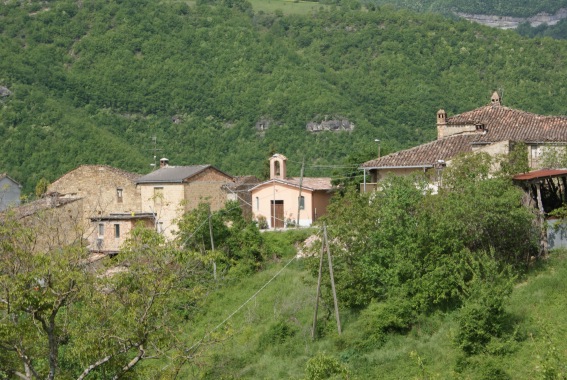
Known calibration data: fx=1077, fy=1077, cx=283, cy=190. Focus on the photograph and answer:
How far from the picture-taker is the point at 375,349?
3128cm

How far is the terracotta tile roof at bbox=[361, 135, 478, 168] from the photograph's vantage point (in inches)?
1598

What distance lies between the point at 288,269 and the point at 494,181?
1085 cm

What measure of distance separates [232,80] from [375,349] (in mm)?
59280

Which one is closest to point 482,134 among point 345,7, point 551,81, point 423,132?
point 423,132

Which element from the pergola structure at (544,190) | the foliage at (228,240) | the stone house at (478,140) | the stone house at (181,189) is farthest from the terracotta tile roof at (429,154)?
the stone house at (181,189)

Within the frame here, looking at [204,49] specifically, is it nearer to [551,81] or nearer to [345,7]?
[345,7]

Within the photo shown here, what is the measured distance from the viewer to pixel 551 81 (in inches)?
3172

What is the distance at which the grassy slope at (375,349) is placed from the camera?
2744 centimetres

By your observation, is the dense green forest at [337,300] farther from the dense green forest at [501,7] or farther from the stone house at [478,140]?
the dense green forest at [501,7]

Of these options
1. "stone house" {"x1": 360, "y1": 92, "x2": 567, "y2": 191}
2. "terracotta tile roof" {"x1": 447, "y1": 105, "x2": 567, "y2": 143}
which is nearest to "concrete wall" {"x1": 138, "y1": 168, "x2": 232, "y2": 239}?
"stone house" {"x1": 360, "y1": 92, "x2": 567, "y2": 191}

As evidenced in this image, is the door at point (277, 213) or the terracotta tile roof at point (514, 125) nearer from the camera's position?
the terracotta tile roof at point (514, 125)

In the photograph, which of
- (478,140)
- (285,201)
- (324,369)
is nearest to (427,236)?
(324,369)

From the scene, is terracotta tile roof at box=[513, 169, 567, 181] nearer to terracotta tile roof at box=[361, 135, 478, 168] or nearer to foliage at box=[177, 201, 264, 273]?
terracotta tile roof at box=[361, 135, 478, 168]

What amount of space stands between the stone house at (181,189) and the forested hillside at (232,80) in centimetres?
1608
